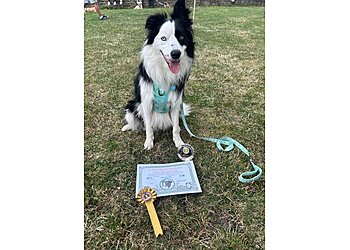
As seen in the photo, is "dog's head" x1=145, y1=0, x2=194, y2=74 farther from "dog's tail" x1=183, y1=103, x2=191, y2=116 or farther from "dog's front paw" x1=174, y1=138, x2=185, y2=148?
"dog's tail" x1=183, y1=103, x2=191, y2=116

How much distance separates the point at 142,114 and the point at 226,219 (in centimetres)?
115

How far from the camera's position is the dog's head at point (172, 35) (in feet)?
6.23

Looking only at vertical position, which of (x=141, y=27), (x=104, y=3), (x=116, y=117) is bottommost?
(x=116, y=117)

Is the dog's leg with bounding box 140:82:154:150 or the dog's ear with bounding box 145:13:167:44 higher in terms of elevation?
the dog's ear with bounding box 145:13:167:44

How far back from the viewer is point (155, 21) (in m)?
1.99

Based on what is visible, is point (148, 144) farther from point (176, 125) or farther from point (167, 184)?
point (167, 184)

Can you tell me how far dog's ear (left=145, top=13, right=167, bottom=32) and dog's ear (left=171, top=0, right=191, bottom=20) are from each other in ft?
0.26

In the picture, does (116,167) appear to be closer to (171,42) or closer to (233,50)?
(171,42)

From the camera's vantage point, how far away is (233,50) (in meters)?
5.03

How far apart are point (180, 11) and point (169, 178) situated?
1.27 metres

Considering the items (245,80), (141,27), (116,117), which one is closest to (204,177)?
(116,117)

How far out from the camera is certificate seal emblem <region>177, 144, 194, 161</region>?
6.81 feet

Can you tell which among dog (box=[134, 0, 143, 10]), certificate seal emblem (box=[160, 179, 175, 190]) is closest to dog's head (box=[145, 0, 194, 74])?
certificate seal emblem (box=[160, 179, 175, 190])

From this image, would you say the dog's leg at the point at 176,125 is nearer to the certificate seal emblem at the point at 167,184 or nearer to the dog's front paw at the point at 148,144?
the dog's front paw at the point at 148,144
